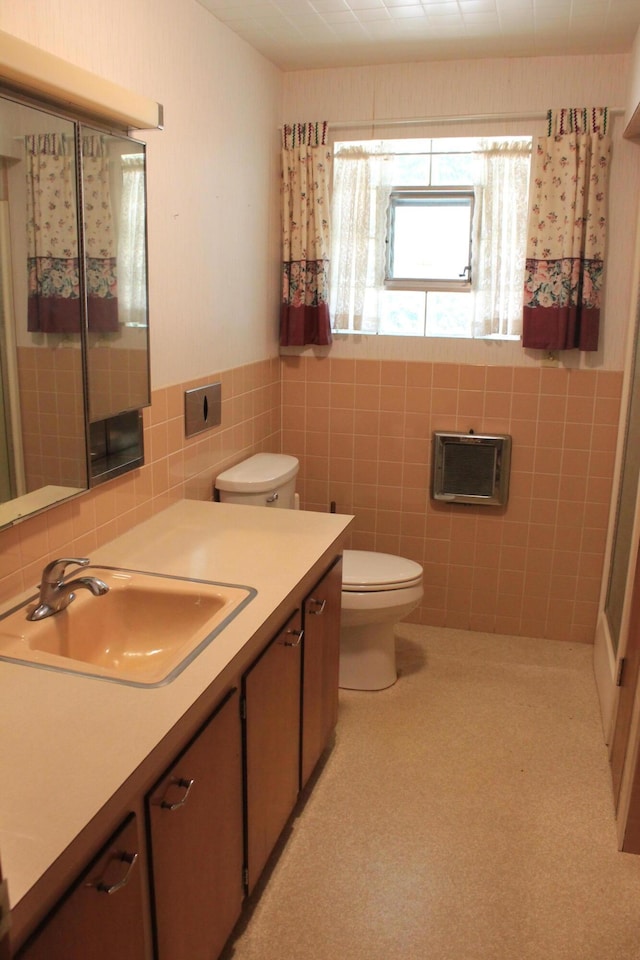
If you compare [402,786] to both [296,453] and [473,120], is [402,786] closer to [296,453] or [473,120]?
[296,453]

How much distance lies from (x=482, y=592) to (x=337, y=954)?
1.98 m

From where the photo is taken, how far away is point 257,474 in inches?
116

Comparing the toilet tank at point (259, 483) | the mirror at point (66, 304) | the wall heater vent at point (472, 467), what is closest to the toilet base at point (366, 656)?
the toilet tank at point (259, 483)

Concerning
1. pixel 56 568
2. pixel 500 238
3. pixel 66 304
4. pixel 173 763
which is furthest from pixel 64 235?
pixel 500 238

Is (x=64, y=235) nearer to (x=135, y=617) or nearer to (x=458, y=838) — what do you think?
(x=135, y=617)

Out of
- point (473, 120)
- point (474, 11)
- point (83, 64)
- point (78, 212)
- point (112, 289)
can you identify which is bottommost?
point (112, 289)

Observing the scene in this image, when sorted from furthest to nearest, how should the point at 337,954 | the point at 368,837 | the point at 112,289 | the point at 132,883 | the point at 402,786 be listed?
the point at 402,786, the point at 368,837, the point at 112,289, the point at 337,954, the point at 132,883

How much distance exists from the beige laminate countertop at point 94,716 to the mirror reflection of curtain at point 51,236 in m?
0.65

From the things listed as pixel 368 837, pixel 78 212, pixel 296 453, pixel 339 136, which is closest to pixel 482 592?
pixel 296 453

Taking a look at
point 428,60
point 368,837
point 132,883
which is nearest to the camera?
point 132,883

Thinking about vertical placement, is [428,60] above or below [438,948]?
above

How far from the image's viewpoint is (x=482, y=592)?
3615 mm

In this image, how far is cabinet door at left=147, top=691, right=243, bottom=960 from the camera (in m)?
1.37

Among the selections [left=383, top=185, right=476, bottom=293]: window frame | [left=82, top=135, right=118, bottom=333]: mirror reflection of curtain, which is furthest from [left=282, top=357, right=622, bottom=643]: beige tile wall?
[left=82, top=135, right=118, bottom=333]: mirror reflection of curtain
